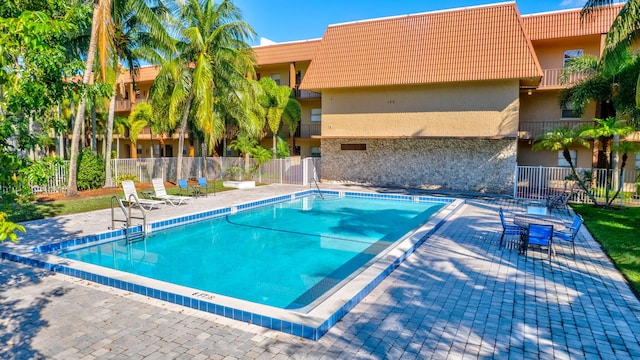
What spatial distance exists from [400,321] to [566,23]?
22401 mm

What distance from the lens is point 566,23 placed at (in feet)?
70.4

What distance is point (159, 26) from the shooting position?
18.3 meters

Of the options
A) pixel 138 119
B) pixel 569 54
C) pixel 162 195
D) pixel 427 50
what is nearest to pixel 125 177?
pixel 162 195

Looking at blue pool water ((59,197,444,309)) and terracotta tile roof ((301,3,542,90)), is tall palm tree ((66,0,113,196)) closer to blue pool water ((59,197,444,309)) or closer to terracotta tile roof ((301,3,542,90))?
blue pool water ((59,197,444,309))

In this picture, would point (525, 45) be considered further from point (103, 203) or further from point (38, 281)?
point (38, 281)

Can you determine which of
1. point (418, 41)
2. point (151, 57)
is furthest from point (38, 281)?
point (418, 41)

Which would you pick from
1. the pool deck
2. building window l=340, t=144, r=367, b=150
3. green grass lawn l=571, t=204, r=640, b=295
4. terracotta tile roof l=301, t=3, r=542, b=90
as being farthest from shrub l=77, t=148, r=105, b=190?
green grass lawn l=571, t=204, r=640, b=295

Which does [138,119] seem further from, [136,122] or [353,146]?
[353,146]

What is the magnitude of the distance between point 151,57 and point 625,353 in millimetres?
21715

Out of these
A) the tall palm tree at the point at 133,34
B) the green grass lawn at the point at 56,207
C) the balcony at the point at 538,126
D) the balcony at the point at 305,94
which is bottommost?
the green grass lawn at the point at 56,207

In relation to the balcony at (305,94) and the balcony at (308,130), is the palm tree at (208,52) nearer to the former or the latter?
the balcony at (305,94)

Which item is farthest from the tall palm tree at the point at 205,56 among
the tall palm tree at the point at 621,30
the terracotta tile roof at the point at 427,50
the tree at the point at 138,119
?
the tall palm tree at the point at 621,30

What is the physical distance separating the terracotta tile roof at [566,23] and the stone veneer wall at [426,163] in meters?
6.76

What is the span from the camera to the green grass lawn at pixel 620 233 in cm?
760
